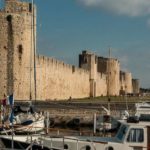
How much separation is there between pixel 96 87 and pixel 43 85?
63.2 feet

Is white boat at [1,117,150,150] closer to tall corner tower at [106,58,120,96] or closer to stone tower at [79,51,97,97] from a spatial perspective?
stone tower at [79,51,97,97]

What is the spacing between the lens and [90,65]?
201 feet

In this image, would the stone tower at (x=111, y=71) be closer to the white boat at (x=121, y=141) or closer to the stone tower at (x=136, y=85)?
the stone tower at (x=136, y=85)

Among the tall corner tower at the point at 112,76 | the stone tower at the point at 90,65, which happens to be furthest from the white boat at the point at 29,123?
the tall corner tower at the point at 112,76

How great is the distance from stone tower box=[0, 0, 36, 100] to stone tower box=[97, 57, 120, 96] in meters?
31.8

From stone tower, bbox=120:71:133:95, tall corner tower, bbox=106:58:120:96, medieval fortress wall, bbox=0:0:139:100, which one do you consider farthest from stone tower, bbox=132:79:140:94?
medieval fortress wall, bbox=0:0:139:100

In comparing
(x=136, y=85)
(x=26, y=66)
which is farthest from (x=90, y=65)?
(x=136, y=85)

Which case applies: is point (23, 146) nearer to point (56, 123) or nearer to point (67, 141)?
point (67, 141)

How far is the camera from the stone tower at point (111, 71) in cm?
6950

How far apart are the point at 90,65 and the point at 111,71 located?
371 inches

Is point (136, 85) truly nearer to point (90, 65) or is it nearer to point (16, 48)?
point (90, 65)

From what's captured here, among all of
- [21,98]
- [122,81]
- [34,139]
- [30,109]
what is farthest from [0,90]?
[122,81]

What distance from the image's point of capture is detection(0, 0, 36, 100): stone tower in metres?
36.8

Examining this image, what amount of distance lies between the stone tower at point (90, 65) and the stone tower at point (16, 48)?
77.8ft
